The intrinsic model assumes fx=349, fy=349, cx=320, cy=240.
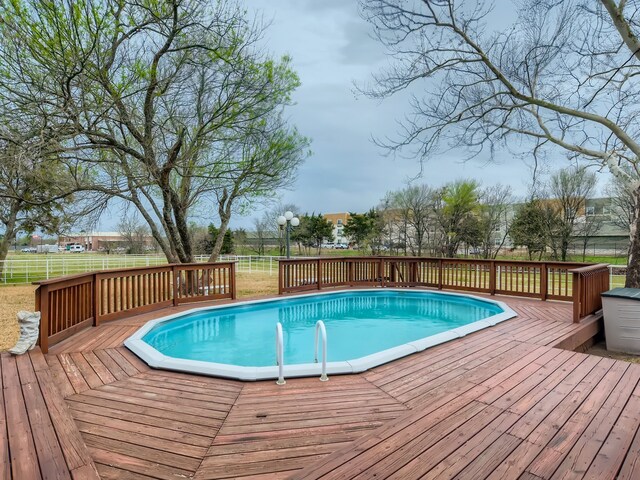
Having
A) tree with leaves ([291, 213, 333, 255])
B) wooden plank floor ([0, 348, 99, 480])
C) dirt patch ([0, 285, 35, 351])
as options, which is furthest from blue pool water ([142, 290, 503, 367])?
tree with leaves ([291, 213, 333, 255])

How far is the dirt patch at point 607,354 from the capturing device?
458cm

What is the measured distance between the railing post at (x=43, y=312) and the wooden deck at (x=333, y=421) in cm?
17

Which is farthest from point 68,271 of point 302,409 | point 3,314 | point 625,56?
point 625,56

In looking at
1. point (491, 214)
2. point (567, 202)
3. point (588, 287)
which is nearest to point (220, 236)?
point (588, 287)

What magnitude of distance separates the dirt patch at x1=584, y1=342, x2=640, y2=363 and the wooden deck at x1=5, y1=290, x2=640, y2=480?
150cm

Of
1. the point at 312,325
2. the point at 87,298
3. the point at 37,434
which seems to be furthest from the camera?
the point at 312,325

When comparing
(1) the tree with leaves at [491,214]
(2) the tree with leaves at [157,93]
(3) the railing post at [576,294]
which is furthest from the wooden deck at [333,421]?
(1) the tree with leaves at [491,214]

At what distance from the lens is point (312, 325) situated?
6.50 metres

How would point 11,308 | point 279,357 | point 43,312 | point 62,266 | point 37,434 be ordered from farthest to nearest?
point 62,266
point 11,308
point 43,312
point 279,357
point 37,434

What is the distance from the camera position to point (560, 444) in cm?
208

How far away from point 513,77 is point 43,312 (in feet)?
32.0

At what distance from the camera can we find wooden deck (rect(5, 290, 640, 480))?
1.86m

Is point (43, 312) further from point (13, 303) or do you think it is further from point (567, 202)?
point (567, 202)

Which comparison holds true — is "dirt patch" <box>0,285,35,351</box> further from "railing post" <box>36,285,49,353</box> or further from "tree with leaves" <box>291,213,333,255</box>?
"tree with leaves" <box>291,213,333,255</box>
